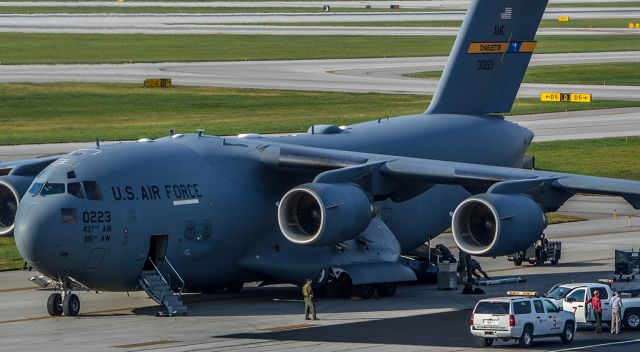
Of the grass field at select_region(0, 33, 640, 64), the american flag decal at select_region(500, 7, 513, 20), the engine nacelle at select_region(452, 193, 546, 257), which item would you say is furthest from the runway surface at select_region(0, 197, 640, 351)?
the grass field at select_region(0, 33, 640, 64)

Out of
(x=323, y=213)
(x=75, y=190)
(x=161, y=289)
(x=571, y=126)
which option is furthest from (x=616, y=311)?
(x=571, y=126)

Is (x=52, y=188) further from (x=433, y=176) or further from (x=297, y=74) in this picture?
(x=297, y=74)

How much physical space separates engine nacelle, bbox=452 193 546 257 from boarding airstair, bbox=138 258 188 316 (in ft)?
25.5

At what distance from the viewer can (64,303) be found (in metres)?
38.2

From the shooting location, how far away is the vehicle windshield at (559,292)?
122 feet

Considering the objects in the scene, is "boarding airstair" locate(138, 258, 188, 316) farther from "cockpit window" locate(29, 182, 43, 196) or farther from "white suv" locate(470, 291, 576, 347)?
"white suv" locate(470, 291, 576, 347)

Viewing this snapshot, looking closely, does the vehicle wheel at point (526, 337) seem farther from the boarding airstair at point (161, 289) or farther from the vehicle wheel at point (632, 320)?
the boarding airstair at point (161, 289)

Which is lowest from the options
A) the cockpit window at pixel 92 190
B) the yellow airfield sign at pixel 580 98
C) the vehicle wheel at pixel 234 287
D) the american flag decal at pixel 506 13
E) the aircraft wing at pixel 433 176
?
the vehicle wheel at pixel 234 287

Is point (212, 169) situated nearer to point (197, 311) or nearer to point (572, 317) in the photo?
point (197, 311)

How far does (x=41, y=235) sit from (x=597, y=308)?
14343 millimetres

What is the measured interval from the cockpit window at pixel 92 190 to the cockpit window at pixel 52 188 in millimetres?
605

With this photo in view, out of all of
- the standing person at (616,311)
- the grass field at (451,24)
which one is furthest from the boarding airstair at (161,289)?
the grass field at (451,24)

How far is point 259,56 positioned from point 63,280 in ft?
330

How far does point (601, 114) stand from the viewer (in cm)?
9825
